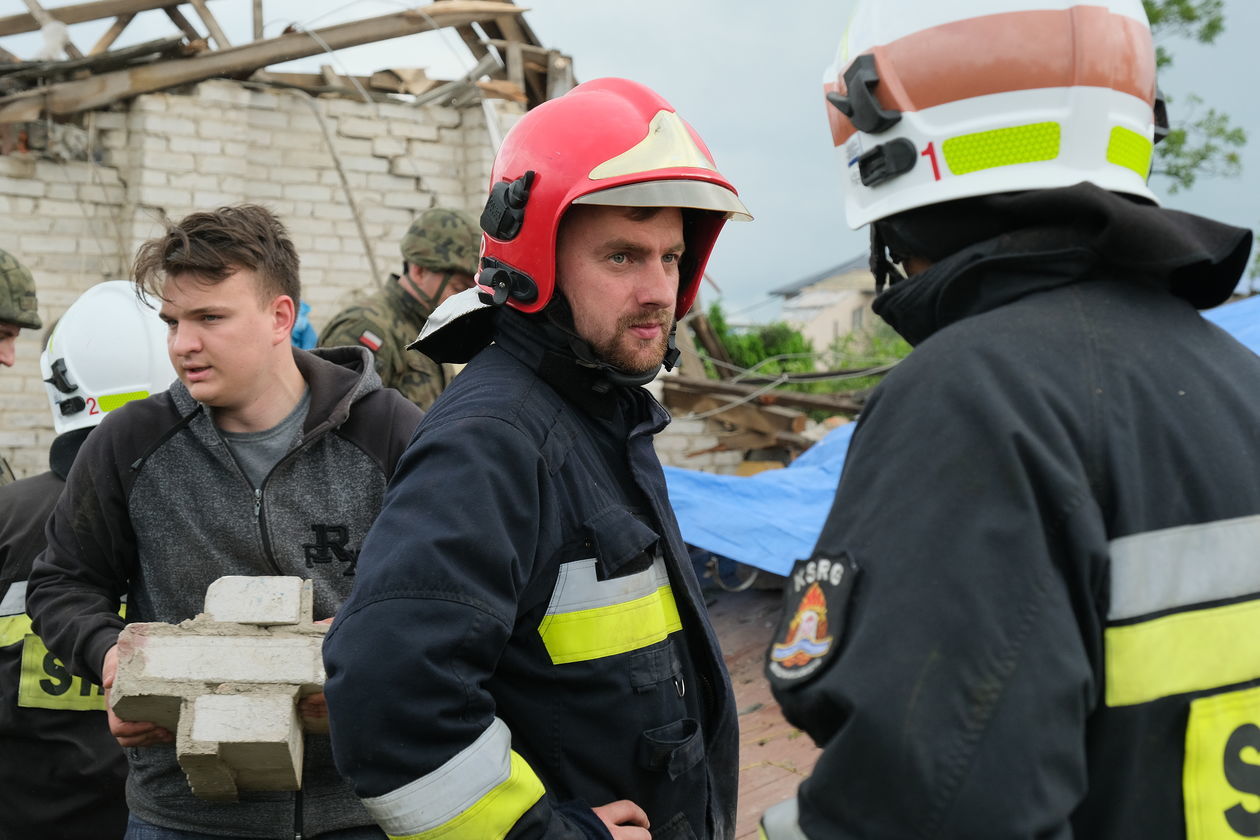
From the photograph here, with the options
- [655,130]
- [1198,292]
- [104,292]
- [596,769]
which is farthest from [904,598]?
[104,292]

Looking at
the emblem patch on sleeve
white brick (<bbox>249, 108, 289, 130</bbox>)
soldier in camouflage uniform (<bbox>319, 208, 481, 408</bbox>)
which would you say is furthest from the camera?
white brick (<bbox>249, 108, 289, 130</bbox>)

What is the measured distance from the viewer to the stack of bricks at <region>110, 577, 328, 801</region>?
2.05 m

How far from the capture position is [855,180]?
5.31 feet

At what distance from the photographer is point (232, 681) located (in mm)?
2113

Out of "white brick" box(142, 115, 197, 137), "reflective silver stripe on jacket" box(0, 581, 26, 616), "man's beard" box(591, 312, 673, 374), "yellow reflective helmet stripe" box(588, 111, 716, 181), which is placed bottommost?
"reflective silver stripe on jacket" box(0, 581, 26, 616)

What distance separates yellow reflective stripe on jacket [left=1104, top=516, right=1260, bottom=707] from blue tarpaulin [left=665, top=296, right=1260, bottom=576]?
4410 mm

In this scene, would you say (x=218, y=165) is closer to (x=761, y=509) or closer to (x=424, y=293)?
(x=424, y=293)

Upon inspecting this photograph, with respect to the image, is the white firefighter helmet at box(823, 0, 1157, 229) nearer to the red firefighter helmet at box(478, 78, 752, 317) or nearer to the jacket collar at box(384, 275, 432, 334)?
the red firefighter helmet at box(478, 78, 752, 317)

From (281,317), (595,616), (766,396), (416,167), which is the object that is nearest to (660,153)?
(595,616)

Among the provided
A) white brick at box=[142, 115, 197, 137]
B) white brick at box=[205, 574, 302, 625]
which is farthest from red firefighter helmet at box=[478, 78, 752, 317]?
white brick at box=[142, 115, 197, 137]

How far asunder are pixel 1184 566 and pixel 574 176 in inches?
49.9

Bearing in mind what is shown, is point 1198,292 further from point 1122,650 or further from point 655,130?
point 655,130

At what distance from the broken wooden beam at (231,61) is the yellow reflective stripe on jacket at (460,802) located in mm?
7300

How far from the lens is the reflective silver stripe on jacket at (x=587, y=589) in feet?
5.90
